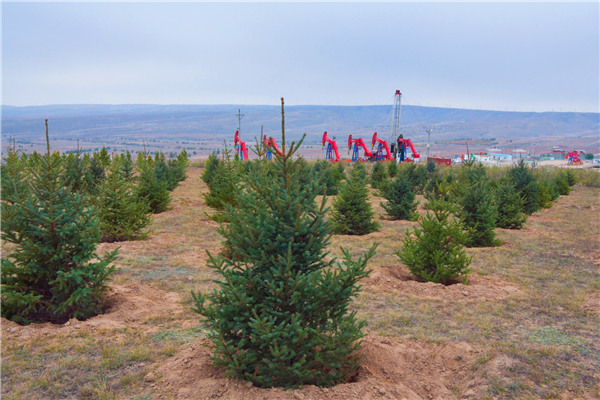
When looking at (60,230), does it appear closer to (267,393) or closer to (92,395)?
(92,395)

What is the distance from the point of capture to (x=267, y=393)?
11.8 ft

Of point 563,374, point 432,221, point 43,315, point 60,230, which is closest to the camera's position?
point 563,374

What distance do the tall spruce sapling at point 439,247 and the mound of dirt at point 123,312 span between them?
15.2 feet

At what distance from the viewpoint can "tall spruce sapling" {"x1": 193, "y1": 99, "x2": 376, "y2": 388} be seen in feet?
11.8

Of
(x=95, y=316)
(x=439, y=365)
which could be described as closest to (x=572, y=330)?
(x=439, y=365)

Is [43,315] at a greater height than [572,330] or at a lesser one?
greater

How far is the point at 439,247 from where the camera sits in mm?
7949

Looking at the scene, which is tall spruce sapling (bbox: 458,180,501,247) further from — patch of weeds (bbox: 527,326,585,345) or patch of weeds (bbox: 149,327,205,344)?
patch of weeds (bbox: 149,327,205,344)

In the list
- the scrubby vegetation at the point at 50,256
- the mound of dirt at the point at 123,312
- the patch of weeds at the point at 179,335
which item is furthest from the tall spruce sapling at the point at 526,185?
the scrubby vegetation at the point at 50,256

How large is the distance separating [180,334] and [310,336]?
241 centimetres

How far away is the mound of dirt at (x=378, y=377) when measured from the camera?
369 cm

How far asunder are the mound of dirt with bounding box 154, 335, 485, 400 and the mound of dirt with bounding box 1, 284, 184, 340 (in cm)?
148

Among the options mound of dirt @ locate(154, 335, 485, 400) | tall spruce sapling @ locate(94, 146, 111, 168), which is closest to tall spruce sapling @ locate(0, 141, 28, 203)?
mound of dirt @ locate(154, 335, 485, 400)

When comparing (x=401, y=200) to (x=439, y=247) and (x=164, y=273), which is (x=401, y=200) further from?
(x=164, y=273)
